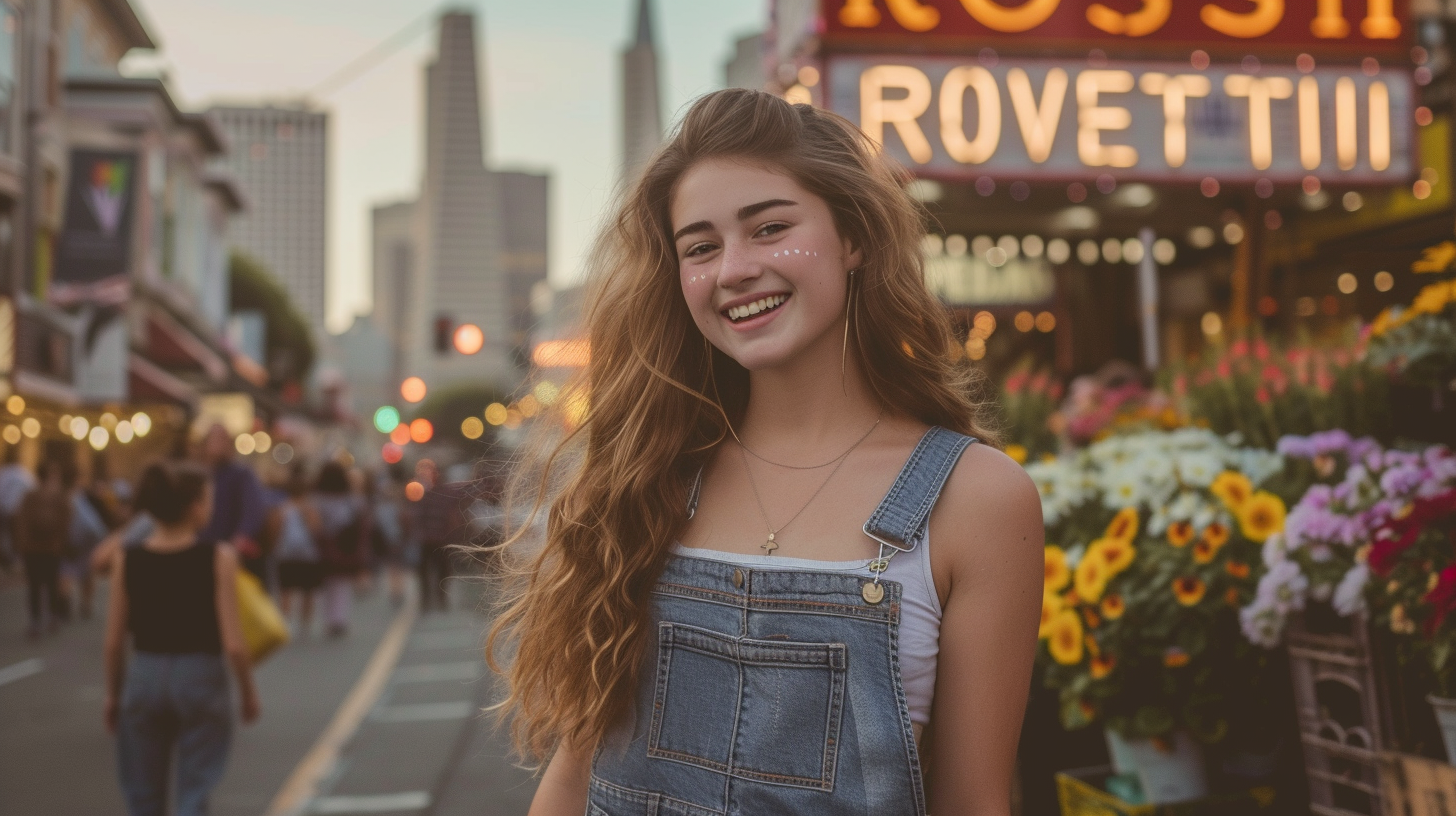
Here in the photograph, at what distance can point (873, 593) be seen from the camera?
1722mm

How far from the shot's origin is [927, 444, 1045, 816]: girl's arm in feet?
5.64

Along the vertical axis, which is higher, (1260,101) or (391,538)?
(1260,101)

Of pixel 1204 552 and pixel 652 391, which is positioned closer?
pixel 652 391

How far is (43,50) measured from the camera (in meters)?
20.6

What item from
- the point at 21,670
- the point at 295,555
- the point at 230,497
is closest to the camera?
the point at 230,497

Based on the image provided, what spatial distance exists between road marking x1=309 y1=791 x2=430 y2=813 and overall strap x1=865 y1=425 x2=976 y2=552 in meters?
5.15

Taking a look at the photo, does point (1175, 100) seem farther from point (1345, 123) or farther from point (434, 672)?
point (434, 672)

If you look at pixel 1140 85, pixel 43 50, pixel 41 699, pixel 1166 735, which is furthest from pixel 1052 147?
pixel 43 50

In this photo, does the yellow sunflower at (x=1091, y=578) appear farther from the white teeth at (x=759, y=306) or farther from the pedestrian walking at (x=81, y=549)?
the pedestrian walking at (x=81, y=549)

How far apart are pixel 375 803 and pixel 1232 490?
16.1ft

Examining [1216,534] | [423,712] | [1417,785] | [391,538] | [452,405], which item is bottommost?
[423,712]

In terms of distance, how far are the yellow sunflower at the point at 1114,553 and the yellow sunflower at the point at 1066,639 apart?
144 mm

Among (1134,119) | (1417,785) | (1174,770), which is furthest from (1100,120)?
(1417,785)

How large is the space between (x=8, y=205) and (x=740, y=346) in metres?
23.7
